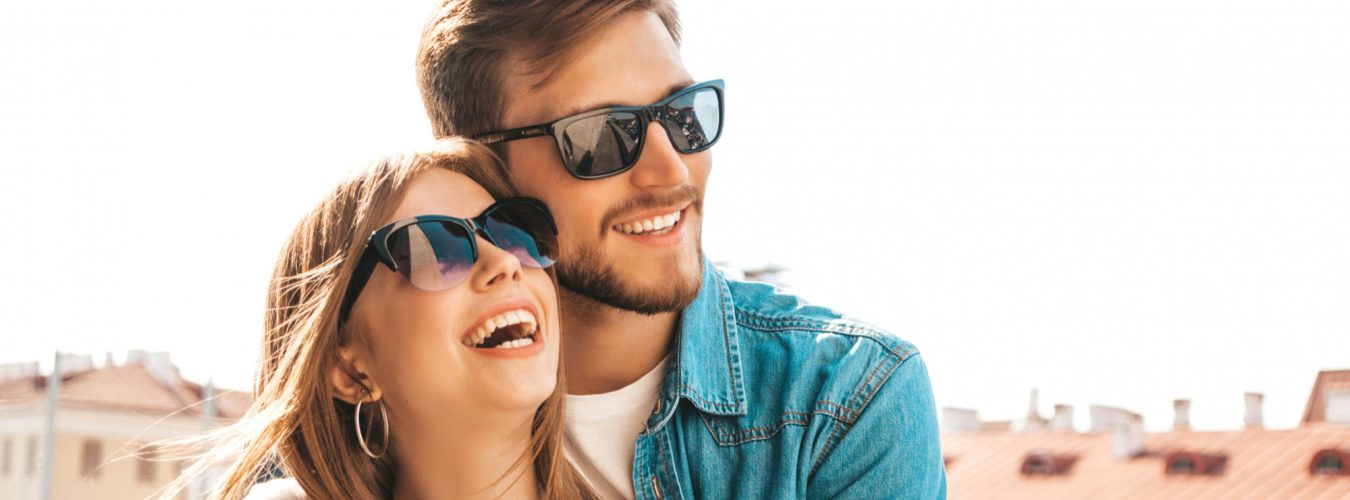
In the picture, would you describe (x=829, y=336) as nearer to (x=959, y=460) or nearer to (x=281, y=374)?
(x=281, y=374)

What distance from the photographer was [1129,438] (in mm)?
20062

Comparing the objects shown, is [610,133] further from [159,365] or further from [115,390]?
[159,365]

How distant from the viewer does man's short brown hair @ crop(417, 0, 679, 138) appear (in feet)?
8.89

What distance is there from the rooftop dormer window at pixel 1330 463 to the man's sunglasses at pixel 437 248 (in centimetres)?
1530

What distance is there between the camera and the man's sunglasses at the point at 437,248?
2.16 metres

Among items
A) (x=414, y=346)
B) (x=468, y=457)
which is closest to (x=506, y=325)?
(x=414, y=346)

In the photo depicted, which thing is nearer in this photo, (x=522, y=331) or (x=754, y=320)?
(x=522, y=331)

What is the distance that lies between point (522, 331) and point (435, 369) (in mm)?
157

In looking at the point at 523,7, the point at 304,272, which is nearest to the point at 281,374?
the point at 304,272

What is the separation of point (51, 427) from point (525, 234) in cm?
1763

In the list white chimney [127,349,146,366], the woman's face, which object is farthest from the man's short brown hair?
white chimney [127,349,146,366]

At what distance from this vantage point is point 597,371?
2875 mm

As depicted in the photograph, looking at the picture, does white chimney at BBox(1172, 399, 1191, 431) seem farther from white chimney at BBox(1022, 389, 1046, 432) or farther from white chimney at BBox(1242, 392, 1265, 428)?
white chimney at BBox(1022, 389, 1046, 432)

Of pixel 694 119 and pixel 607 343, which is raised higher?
pixel 694 119
